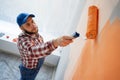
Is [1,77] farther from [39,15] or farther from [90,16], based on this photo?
[90,16]

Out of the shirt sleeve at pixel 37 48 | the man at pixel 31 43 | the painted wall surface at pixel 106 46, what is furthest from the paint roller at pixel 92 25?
the shirt sleeve at pixel 37 48

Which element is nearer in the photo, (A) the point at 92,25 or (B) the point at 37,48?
(A) the point at 92,25

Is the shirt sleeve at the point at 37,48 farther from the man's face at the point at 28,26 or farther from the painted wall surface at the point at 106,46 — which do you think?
the painted wall surface at the point at 106,46

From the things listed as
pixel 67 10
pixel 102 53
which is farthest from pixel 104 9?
pixel 67 10

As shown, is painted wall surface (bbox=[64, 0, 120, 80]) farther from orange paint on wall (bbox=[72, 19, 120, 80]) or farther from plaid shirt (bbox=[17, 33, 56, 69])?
plaid shirt (bbox=[17, 33, 56, 69])

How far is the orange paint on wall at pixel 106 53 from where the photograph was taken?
44 cm

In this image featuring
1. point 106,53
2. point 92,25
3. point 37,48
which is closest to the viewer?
point 106,53

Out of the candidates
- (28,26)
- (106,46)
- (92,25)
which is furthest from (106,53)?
(28,26)

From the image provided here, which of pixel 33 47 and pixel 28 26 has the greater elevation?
pixel 28 26

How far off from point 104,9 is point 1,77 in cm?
132

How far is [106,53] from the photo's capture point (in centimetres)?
51

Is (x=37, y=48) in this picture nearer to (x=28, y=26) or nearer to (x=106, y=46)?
(x=28, y=26)

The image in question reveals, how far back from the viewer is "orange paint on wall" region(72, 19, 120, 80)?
17.2 inches

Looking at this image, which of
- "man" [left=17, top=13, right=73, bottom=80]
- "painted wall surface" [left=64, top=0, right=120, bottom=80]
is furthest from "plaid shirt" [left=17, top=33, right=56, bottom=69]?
"painted wall surface" [left=64, top=0, right=120, bottom=80]
